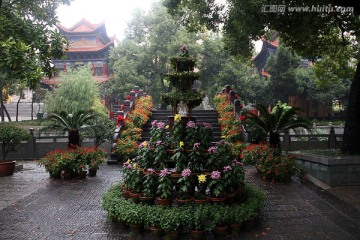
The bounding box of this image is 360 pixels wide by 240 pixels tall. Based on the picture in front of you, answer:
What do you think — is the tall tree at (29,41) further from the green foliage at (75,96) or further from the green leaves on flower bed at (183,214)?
the green foliage at (75,96)

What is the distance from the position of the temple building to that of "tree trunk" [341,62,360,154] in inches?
1207

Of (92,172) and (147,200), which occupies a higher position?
(147,200)

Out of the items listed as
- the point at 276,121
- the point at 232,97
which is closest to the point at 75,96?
the point at 232,97

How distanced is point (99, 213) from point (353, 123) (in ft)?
24.4

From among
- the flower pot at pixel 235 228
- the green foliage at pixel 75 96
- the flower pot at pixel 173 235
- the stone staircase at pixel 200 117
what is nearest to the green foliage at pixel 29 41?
the flower pot at pixel 173 235

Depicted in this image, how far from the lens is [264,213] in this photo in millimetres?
7145

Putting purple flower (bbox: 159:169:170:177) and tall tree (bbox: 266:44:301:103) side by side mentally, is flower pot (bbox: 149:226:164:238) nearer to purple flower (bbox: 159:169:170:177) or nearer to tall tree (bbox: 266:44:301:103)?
purple flower (bbox: 159:169:170:177)

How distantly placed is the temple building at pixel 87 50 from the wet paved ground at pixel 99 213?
96.0ft

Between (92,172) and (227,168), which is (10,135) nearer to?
(92,172)

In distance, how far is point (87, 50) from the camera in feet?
126

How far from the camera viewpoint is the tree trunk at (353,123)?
10.0m

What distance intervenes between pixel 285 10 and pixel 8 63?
727 centimetres

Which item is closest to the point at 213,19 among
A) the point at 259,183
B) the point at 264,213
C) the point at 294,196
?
the point at 259,183

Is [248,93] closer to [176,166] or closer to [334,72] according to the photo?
[334,72]
